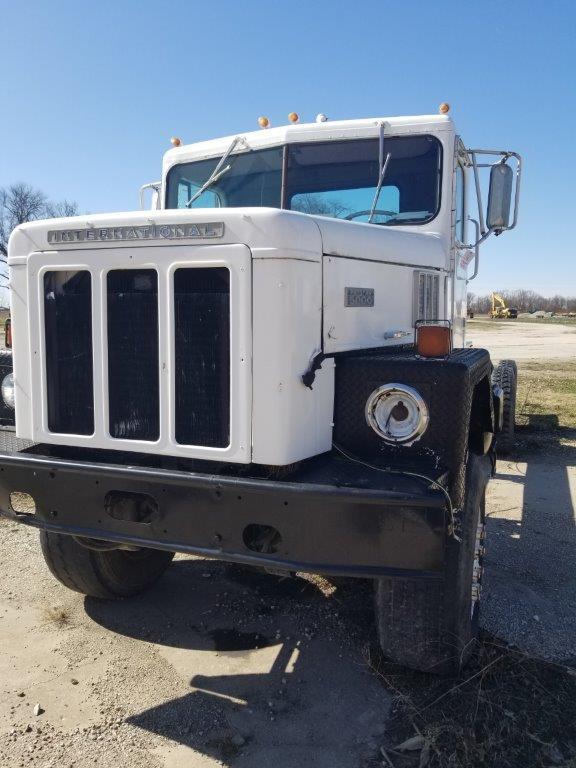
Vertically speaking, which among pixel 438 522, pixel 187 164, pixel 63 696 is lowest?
pixel 63 696

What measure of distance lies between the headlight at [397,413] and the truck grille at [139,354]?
627 millimetres

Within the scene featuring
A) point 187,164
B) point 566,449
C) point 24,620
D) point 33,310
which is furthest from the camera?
point 566,449

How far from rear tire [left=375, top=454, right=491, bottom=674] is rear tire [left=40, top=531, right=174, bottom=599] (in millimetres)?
1528

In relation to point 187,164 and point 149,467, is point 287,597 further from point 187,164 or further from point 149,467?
point 187,164

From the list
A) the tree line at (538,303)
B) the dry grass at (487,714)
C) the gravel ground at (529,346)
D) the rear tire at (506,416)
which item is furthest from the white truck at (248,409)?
the tree line at (538,303)

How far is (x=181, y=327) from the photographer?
109 inches

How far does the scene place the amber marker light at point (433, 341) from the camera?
2.90 m

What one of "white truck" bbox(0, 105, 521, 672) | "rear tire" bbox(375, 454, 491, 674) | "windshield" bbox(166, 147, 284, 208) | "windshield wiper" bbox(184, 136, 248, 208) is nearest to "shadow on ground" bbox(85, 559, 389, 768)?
"rear tire" bbox(375, 454, 491, 674)

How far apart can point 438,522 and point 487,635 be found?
1.36 metres

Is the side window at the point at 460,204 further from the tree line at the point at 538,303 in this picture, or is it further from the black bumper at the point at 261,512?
the tree line at the point at 538,303

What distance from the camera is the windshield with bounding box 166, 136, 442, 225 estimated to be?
13.5 ft

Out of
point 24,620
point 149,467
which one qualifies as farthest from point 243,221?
point 24,620

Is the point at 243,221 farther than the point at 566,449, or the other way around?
the point at 566,449

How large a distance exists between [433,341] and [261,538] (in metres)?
1.11
